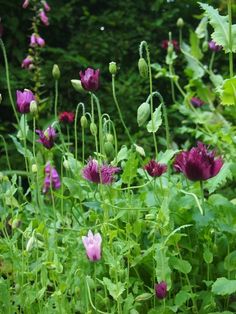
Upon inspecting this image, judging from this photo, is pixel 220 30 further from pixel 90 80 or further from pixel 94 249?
pixel 94 249

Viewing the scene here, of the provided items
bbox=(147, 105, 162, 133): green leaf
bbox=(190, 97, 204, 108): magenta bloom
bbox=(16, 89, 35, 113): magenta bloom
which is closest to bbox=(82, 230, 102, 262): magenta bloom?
bbox=(147, 105, 162, 133): green leaf

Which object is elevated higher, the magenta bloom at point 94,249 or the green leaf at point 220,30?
the green leaf at point 220,30

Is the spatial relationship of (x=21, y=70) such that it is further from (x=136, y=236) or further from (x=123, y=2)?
(x=136, y=236)

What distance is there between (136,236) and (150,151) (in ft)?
6.55

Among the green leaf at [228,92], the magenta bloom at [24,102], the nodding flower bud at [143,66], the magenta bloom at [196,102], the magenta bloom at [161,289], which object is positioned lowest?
the magenta bloom at [196,102]

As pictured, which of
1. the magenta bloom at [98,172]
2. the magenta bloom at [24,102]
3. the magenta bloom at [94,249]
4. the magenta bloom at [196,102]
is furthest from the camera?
the magenta bloom at [196,102]

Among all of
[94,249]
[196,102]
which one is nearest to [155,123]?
[94,249]

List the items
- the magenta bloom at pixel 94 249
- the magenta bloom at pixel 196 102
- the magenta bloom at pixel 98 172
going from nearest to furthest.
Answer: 1. the magenta bloom at pixel 94 249
2. the magenta bloom at pixel 98 172
3. the magenta bloom at pixel 196 102

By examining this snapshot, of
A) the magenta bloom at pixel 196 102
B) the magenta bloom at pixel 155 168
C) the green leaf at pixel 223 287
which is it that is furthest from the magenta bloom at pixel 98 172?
the magenta bloom at pixel 196 102

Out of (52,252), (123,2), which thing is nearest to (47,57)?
(123,2)

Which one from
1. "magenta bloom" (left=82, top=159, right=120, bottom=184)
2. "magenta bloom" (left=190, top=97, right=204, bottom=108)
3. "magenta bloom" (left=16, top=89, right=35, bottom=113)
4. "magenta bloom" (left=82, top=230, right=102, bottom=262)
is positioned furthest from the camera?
"magenta bloom" (left=190, top=97, right=204, bottom=108)

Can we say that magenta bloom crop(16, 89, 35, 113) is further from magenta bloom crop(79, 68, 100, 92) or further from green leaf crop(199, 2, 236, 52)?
green leaf crop(199, 2, 236, 52)

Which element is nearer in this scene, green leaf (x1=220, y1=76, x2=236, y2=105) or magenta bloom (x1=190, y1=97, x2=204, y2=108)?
green leaf (x1=220, y1=76, x2=236, y2=105)

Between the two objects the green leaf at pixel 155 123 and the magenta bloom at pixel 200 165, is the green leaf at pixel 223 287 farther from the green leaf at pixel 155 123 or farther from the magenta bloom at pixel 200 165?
the green leaf at pixel 155 123
